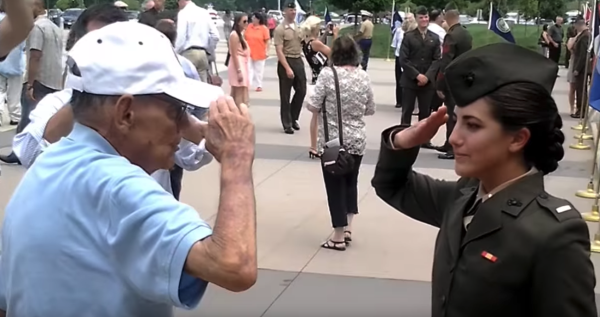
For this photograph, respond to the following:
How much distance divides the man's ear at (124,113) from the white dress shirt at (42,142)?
1400 millimetres

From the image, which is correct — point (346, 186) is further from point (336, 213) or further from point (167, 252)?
point (167, 252)

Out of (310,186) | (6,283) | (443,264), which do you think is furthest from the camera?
(310,186)

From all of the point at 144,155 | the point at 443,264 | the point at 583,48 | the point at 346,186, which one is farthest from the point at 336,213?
the point at 583,48

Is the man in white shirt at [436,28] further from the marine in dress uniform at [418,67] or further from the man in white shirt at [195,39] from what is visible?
the man in white shirt at [195,39]

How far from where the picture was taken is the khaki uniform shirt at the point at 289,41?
11914 millimetres

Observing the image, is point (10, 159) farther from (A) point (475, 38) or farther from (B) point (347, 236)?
(A) point (475, 38)

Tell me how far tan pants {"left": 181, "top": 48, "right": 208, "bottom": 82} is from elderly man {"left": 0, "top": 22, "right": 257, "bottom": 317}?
8037mm

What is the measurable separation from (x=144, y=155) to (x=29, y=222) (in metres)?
0.29

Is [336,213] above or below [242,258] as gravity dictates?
below

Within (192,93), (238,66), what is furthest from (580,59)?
(192,93)

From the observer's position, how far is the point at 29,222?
179 centimetres

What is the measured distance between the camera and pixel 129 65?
5.85ft

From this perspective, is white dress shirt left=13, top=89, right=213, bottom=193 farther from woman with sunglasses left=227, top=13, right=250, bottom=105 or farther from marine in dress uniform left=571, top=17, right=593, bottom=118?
marine in dress uniform left=571, top=17, right=593, bottom=118

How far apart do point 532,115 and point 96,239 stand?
1.09m
